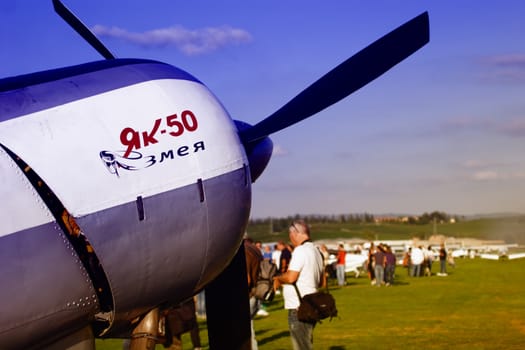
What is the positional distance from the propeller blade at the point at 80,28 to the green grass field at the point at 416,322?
354 inches

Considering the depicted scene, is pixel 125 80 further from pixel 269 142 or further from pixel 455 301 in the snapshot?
pixel 455 301

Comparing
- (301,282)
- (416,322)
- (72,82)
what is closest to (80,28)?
(72,82)

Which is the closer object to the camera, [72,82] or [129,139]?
[129,139]

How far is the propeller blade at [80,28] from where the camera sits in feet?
21.9

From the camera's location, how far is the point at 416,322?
18.3 m

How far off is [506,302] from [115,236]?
20.3 m

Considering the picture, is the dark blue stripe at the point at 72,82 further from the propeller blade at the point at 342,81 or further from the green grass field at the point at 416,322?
the green grass field at the point at 416,322

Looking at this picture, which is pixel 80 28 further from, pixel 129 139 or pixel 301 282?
pixel 301 282

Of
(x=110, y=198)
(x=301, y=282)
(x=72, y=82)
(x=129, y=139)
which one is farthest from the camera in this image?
(x=301, y=282)

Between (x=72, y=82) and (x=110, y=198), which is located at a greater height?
(x=72, y=82)

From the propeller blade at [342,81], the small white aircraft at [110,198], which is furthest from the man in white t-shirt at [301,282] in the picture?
the small white aircraft at [110,198]

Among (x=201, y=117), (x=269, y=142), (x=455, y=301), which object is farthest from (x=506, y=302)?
(x=201, y=117)

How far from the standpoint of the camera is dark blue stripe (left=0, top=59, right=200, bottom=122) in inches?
179

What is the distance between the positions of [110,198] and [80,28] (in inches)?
107
